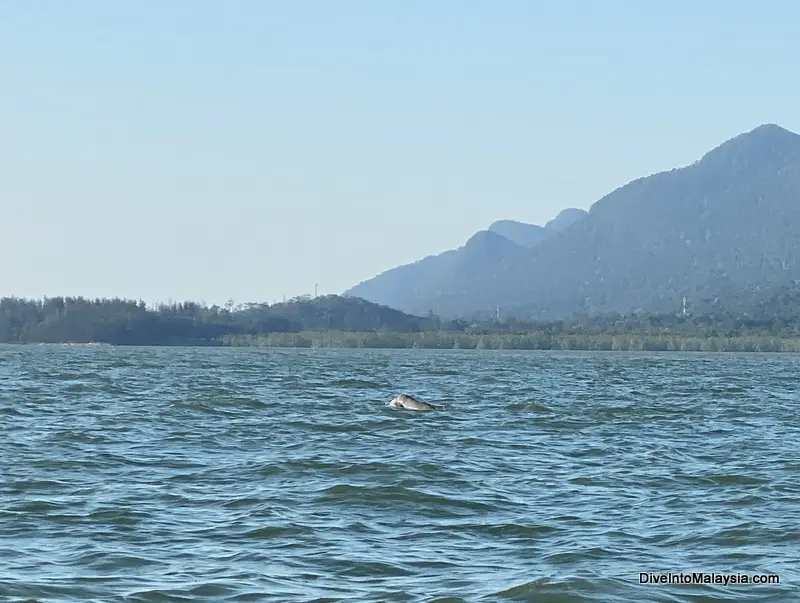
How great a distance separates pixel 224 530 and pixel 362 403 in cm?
3745

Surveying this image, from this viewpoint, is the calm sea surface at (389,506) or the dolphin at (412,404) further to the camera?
the dolphin at (412,404)

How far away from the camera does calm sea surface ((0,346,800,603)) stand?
1998cm

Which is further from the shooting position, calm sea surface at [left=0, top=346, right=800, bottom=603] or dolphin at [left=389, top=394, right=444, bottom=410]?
dolphin at [left=389, top=394, right=444, bottom=410]

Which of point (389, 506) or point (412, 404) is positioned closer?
point (389, 506)

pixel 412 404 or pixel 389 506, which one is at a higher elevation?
pixel 412 404

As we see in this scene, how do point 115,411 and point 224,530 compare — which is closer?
point 224,530

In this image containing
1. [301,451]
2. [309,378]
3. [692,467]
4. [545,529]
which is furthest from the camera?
[309,378]

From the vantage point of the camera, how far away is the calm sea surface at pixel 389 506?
1998 cm

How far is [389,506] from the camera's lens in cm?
2730

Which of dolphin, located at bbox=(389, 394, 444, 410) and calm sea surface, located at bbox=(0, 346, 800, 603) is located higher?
dolphin, located at bbox=(389, 394, 444, 410)

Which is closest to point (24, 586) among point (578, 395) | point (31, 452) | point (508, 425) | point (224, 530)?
point (224, 530)

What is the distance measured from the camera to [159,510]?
85.1ft

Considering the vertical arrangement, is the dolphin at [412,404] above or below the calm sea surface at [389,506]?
above

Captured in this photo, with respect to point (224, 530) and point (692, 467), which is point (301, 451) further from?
point (224, 530)
